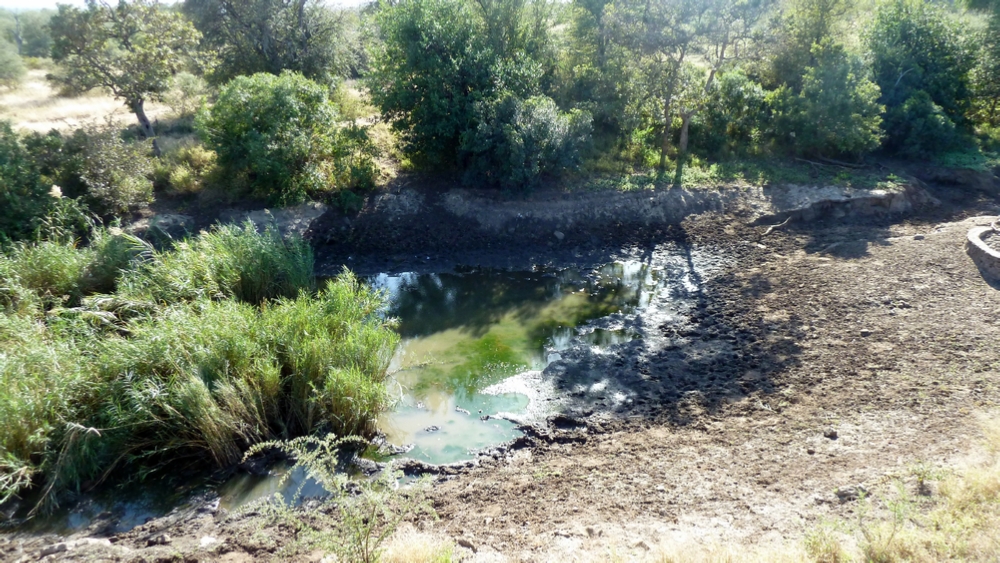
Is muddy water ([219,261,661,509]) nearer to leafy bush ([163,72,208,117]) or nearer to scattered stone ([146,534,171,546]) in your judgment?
scattered stone ([146,534,171,546])

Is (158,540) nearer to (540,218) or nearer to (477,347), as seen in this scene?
(477,347)

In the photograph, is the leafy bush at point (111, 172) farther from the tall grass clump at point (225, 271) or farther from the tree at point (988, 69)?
the tree at point (988, 69)

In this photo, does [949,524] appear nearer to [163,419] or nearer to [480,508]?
[480,508]

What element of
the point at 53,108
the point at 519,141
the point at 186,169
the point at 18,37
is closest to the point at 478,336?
the point at 519,141

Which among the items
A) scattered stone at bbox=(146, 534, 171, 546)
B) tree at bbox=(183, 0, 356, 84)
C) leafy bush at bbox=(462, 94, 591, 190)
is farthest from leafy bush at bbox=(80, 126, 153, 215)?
scattered stone at bbox=(146, 534, 171, 546)

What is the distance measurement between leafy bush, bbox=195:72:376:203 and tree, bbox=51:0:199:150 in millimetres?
2338

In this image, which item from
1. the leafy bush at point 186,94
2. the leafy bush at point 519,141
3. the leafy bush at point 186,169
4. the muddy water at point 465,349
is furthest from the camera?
the leafy bush at point 186,94

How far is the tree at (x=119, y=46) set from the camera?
13859 mm

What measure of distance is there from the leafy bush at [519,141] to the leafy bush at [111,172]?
790cm

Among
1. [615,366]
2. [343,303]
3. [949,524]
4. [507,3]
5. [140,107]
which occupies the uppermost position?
[507,3]

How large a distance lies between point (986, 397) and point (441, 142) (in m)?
12.4

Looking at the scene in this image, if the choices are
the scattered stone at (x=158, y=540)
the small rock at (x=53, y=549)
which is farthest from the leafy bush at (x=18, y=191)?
the scattered stone at (x=158, y=540)

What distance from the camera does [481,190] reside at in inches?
589

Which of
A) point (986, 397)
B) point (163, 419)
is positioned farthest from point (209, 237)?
point (986, 397)
